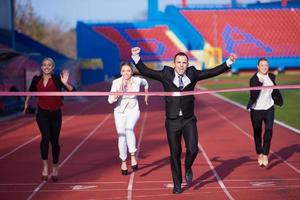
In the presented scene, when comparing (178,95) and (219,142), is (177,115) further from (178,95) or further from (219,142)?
(219,142)

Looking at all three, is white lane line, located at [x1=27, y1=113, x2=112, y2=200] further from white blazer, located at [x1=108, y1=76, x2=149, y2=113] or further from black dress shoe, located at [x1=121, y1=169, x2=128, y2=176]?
white blazer, located at [x1=108, y1=76, x2=149, y2=113]

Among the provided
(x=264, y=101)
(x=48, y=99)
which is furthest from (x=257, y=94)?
(x=48, y=99)

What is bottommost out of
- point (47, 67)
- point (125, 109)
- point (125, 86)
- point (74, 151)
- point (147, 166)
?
point (74, 151)

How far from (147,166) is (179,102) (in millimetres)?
3089

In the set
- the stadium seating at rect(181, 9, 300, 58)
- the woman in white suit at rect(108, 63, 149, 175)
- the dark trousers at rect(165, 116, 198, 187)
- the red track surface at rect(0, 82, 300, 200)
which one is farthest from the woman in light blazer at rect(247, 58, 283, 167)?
the stadium seating at rect(181, 9, 300, 58)

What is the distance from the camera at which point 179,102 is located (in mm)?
7918

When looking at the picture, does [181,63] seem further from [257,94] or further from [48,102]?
[257,94]

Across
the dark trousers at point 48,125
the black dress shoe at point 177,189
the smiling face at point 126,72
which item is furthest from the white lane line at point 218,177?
the dark trousers at point 48,125

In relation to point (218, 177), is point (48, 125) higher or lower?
higher

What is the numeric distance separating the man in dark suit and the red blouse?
169cm

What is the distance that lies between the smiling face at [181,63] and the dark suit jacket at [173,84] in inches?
5.5

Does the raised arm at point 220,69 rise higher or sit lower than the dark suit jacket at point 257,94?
higher

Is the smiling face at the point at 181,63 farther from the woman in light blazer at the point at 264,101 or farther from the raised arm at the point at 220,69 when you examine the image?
the woman in light blazer at the point at 264,101

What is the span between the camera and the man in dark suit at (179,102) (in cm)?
795
